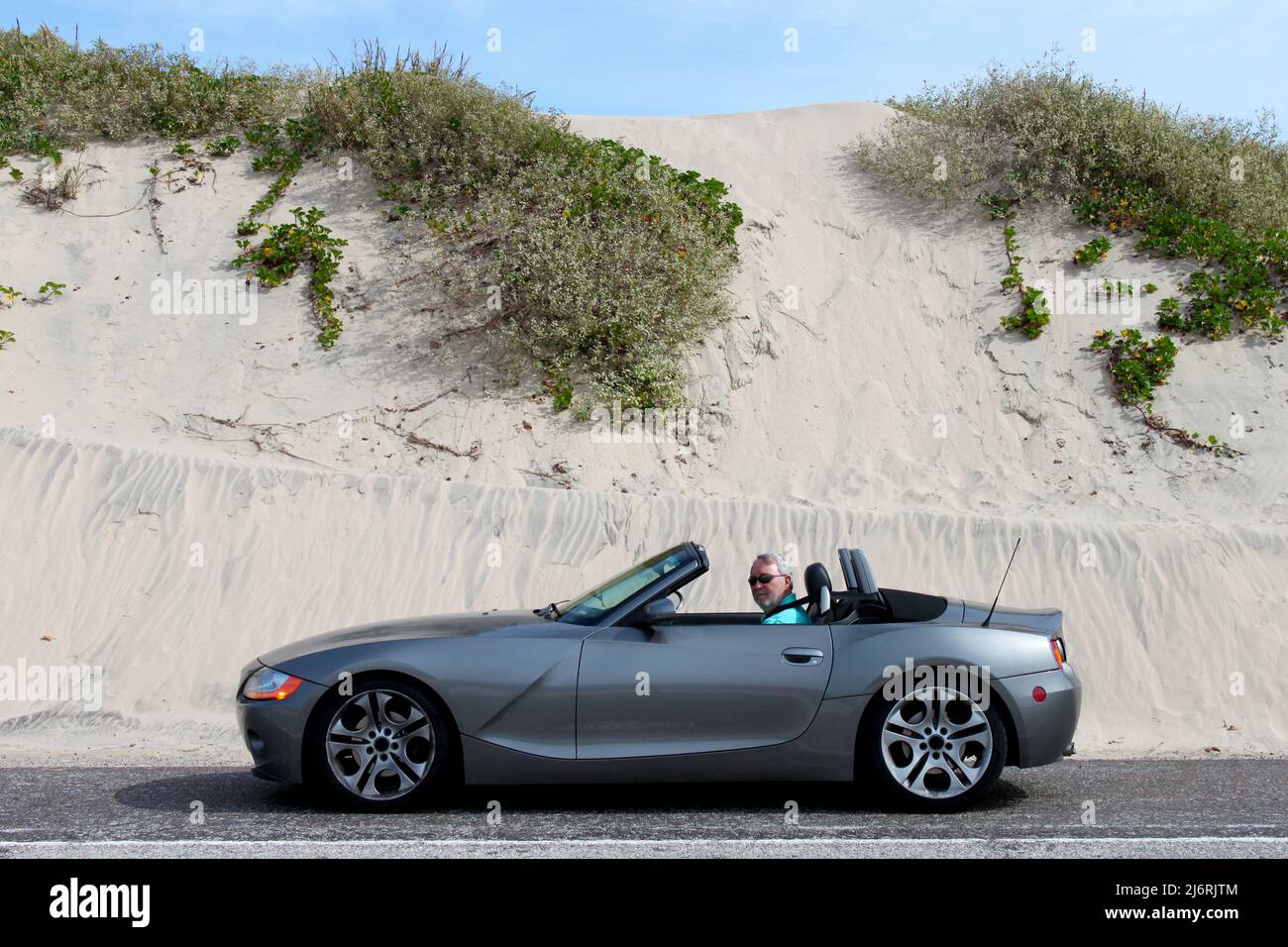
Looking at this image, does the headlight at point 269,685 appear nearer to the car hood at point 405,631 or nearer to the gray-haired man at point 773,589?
the car hood at point 405,631

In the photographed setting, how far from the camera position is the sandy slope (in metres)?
11.1

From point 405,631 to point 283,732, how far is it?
742 millimetres

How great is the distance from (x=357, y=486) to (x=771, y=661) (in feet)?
26.4

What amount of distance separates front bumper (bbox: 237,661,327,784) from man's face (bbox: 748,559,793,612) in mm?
2202

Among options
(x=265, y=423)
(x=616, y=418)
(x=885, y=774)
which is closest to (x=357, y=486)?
(x=265, y=423)

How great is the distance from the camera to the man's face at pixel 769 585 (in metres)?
6.16

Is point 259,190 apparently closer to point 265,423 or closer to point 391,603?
point 265,423

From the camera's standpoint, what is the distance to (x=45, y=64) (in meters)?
19.0

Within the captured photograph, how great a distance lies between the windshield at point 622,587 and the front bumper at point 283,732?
1279 mm

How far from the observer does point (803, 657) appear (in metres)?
5.66

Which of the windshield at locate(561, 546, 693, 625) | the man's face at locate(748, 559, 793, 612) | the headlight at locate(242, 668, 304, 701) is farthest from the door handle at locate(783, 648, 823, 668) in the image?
the headlight at locate(242, 668, 304, 701)

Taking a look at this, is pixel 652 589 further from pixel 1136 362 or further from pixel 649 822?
pixel 1136 362

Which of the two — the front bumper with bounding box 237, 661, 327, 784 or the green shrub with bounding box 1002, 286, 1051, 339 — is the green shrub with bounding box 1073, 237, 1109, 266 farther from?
the front bumper with bounding box 237, 661, 327, 784

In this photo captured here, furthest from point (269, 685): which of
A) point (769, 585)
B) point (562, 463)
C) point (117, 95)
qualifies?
point (117, 95)
